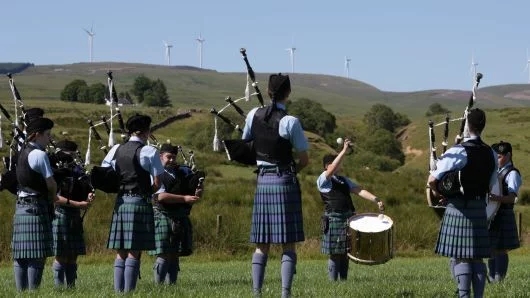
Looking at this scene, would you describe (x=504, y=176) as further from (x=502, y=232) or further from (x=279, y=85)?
(x=279, y=85)

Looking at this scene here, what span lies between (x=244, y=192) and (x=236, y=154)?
957 inches

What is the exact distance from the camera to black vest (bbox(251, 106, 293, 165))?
8781mm

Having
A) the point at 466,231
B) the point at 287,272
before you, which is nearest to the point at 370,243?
the point at 466,231

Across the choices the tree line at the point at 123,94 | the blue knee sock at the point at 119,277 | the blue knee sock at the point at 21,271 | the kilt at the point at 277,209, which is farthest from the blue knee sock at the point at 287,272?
the tree line at the point at 123,94

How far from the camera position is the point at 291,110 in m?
94.3

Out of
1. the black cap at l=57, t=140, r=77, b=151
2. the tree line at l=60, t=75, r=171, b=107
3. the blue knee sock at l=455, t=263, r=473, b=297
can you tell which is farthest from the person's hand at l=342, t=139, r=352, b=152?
the tree line at l=60, t=75, r=171, b=107

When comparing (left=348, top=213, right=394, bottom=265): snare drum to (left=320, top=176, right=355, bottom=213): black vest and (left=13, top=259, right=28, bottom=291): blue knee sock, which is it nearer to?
(left=320, top=176, right=355, bottom=213): black vest

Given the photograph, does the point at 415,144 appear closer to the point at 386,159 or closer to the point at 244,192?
the point at 386,159

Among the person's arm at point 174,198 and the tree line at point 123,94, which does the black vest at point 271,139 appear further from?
the tree line at point 123,94

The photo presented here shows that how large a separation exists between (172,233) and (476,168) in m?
4.48

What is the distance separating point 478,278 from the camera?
8.82m

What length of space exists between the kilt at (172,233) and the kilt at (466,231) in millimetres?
4032

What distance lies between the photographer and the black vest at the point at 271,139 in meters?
8.78

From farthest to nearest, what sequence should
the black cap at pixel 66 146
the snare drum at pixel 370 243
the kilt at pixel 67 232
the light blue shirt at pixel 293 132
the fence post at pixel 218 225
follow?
the fence post at pixel 218 225 < the black cap at pixel 66 146 < the kilt at pixel 67 232 < the snare drum at pixel 370 243 < the light blue shirt at pixel 293 132
